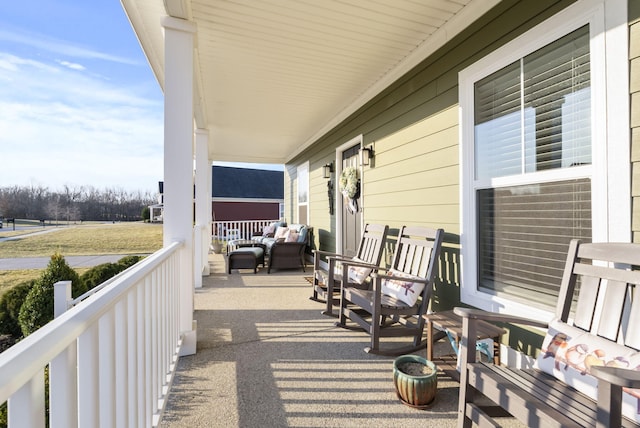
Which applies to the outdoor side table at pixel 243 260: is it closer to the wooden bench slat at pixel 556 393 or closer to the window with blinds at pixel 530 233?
the window with blinds at pixel 530 233

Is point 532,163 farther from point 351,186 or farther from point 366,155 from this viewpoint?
point 351,186

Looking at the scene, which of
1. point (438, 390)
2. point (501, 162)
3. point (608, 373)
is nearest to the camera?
point (608, 373)

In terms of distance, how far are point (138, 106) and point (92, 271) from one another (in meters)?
7.33

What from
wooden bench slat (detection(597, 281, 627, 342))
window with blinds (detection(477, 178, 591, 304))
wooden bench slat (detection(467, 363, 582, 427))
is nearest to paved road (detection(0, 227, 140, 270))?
window with blinds (detection(477, 178, 591, 304))

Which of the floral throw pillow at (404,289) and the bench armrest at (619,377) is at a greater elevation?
the bench armrest at (619,377)

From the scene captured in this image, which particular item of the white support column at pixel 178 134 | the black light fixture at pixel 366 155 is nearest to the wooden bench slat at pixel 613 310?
the white support column at pixel 178 134

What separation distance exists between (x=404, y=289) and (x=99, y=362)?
243cm

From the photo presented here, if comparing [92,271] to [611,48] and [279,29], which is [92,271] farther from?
[611,48]

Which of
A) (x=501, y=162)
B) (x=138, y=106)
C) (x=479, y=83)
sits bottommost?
(x=501, y=162)

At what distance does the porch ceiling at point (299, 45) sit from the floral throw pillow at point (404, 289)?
7.18 feet

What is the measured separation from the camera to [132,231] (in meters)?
10.2

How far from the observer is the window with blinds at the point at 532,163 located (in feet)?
6.93

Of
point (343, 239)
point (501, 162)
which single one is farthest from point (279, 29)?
point (343, 239)

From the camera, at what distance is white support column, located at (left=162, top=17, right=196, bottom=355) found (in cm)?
286
